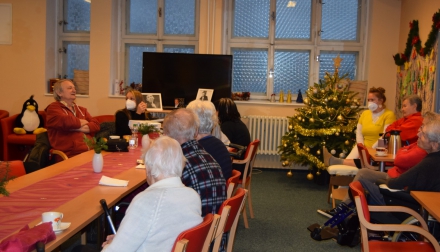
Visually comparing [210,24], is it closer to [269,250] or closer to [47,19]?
[47,19]

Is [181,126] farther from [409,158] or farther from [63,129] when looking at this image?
[63,129]

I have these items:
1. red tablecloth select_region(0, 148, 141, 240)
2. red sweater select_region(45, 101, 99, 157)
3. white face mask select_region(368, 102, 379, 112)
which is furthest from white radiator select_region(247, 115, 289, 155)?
red tablecloth select_region(0, 148, 141, 240)

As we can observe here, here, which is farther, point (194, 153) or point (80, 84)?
point (80, 84)

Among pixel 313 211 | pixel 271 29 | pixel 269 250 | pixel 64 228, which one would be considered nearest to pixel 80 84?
pixel 271 29

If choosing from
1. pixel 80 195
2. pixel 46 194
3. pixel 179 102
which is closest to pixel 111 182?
pixel 80 195

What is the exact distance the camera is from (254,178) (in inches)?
296

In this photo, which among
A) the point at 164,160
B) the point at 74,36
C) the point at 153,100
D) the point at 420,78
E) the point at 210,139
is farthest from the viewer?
the point at 74,36

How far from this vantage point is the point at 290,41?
27.1 feet

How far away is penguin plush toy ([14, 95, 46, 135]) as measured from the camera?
7571 millimetres

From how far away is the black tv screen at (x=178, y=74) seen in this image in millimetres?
7609

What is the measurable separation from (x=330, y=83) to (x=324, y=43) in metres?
1.34

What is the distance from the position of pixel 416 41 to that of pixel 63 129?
445cm

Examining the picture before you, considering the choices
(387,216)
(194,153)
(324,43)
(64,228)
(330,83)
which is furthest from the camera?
(324,43)

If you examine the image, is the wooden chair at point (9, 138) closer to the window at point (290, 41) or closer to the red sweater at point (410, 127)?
the window at point (290, 41)
